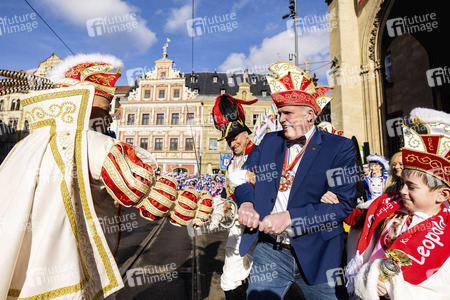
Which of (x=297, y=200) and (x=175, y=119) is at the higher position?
(x=175, y=119)

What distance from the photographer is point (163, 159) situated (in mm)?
32875

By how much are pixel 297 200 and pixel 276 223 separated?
0.31 meters

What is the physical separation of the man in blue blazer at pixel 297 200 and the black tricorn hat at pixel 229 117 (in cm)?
106

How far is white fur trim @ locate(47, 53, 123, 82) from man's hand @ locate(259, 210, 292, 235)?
174 centimetres

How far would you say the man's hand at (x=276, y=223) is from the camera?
1.73 metres

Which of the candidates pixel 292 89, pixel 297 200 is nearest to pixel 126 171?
pixel 297 200

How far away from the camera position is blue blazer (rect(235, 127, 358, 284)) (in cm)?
179

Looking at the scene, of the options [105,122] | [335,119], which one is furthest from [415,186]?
[335,119]

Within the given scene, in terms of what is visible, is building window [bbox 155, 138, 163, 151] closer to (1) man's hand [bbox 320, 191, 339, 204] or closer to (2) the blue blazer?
(2) the blue blazer

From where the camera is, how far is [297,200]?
6.37 ft

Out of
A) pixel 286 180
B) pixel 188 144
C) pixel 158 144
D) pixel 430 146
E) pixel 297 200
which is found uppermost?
pixel 158 144

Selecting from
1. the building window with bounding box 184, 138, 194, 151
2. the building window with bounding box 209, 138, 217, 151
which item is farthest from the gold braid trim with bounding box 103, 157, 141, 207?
the building window with bounding box 184, 138, 194, 151

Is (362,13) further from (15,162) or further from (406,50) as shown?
(15,162)

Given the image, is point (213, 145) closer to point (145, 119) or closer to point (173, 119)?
point (173, 119)
